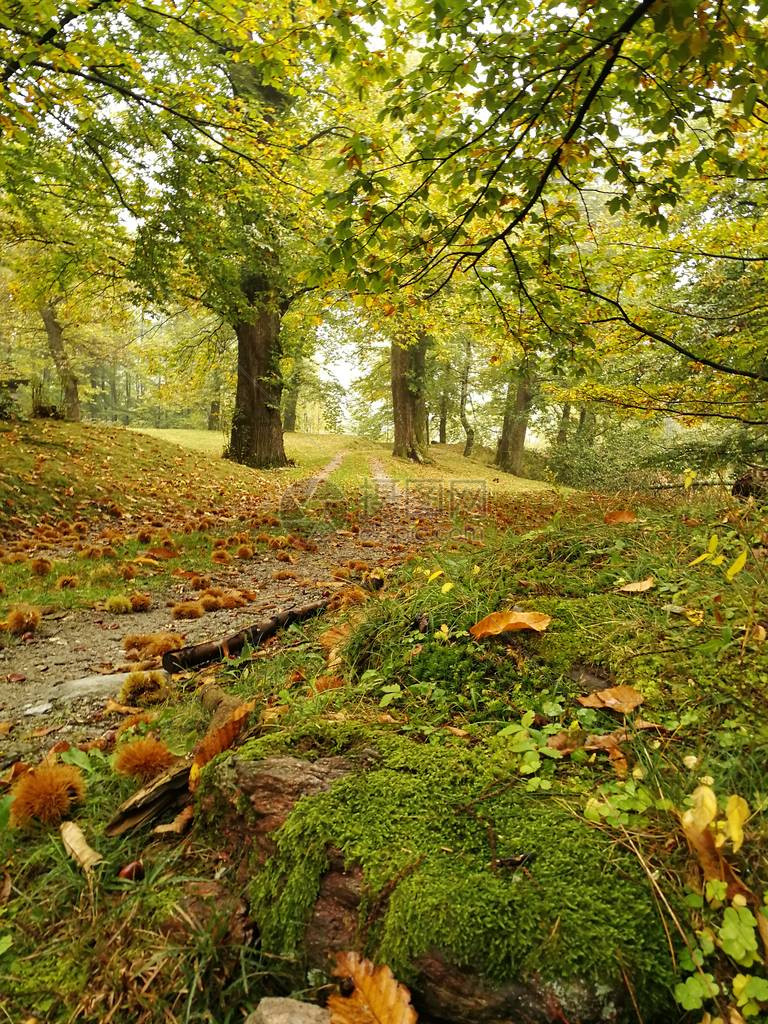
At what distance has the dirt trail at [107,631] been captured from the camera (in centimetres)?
240

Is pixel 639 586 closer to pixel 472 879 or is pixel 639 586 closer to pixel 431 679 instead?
pixel 431 679

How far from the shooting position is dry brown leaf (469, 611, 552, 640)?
2113 millimetres

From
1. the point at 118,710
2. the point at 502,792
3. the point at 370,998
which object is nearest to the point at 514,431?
the point at 118,710

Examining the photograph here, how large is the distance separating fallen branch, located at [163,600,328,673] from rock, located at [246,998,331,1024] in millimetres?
1959

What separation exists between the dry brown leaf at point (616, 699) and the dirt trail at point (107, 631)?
6.74 feet

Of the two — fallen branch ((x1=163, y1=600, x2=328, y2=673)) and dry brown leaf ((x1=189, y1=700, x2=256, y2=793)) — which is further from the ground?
dry brown leaf ((x1=189, y1=700, x2=256, y2=793))

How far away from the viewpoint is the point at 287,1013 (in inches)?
39.9

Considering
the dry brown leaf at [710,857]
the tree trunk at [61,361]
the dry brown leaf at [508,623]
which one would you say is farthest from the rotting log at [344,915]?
the tree trunk at [61,361]

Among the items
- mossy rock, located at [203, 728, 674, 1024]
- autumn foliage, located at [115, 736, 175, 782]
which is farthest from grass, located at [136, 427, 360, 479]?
mossy rock, located at [203, 728, 674, 1024]

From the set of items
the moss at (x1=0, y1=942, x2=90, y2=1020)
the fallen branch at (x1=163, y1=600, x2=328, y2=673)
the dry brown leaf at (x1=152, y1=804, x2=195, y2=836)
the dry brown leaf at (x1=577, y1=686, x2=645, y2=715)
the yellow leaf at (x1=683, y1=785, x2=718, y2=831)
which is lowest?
the fallen branch at (x1=163, y1=600, x2=328, y2=673)

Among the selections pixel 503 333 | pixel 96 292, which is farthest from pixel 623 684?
pixel 96 292

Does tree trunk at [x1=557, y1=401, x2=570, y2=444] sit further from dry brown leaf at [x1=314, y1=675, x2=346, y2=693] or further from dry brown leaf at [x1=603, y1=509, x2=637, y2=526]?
dry brown leaf at [x1=314, y1=675, x2=346, y2=693]

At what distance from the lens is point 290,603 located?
4.02 m

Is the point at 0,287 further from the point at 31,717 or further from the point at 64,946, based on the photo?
the point at 64,946
